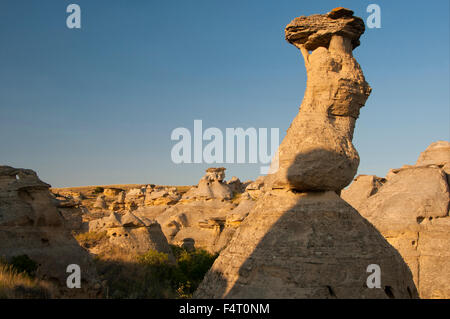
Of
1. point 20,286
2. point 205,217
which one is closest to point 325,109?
point 20,286

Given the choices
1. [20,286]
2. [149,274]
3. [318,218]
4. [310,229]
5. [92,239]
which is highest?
[318,218]

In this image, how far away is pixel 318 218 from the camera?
281 inches

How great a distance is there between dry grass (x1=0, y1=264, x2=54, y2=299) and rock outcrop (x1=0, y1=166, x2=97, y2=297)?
2.48 ft

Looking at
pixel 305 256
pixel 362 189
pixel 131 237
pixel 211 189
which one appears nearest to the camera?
pixel 305 256

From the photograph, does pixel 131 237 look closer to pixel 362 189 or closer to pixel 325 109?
pixel 325 109

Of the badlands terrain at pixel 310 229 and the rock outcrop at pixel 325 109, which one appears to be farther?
the rock outcrop at pixel 325 109

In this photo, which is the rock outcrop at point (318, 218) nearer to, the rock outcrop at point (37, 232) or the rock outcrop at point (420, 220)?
the rock outcrop at point (37, 232)

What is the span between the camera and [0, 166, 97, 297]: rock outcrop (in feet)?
32.8

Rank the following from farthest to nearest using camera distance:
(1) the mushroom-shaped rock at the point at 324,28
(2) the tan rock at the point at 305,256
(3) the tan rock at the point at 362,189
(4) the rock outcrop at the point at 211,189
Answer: (4) the rock outcrop at the point at 211,189 < (3) the tan rock at the point at 362,189 < (1) the mushroom-shaped rock at the point at 324,28 < (2) the tan rock at the point at 305,256

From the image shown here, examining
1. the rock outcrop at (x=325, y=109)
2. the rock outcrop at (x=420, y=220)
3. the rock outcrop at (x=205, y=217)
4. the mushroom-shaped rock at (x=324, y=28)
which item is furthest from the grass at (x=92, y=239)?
the mushroom-shaped rock at (x=324, y=28)

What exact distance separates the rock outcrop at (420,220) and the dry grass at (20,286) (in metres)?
10.4

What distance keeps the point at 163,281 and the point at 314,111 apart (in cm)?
974

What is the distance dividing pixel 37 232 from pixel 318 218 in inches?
290

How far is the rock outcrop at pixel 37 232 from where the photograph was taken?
10.0 m
